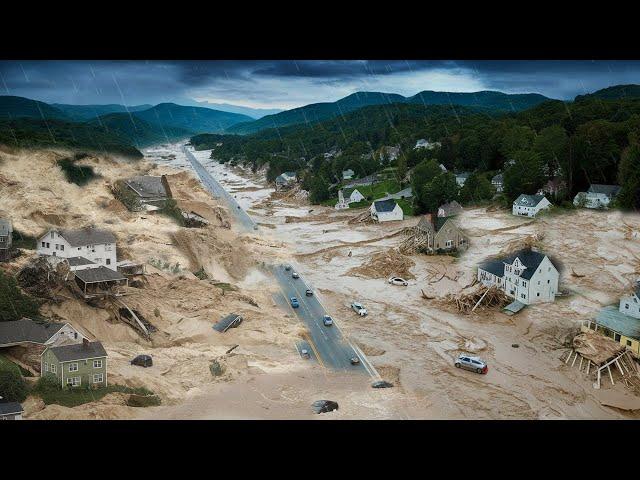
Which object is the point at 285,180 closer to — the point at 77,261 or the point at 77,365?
the point at 77,261

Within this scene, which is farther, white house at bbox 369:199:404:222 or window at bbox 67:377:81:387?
white house at bbox 369:199:404:222

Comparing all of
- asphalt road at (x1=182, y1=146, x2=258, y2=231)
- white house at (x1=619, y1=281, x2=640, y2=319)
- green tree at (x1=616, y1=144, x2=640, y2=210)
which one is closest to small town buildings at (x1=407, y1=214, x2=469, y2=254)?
green tree at (x1=616, y1=144, x2=640, y2=210)

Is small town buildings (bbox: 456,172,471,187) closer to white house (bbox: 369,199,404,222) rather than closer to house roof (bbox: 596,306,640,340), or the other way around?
white house (bbox: 369,199,404,222)

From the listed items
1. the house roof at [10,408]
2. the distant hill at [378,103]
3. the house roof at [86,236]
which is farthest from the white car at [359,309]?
the house roof at [10,408]

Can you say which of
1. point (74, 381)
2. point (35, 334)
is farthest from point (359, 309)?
point (35, 334)

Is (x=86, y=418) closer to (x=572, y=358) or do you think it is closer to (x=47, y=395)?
(x=47, y=395)

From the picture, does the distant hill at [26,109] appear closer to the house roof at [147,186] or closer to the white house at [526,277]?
the house roof at [147,186]
